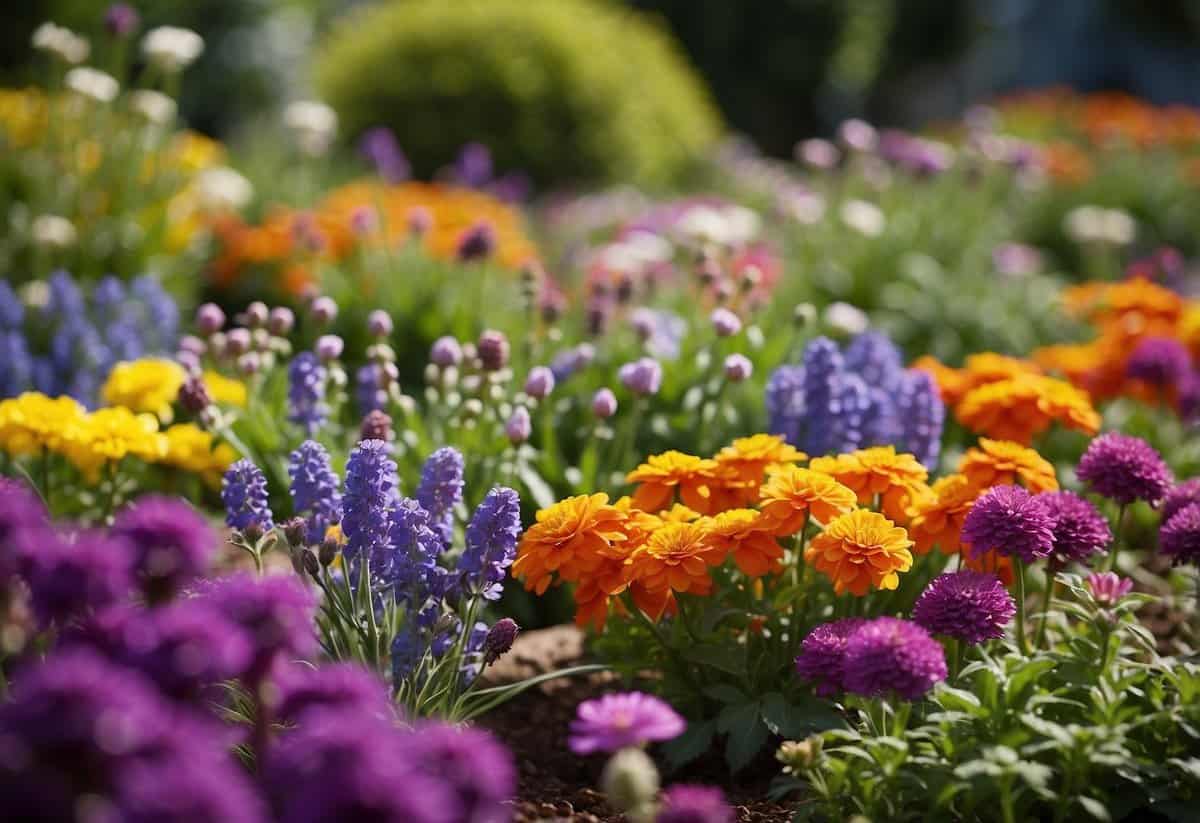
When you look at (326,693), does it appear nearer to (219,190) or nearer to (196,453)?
(196,453)

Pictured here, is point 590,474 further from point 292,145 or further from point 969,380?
point 292,145

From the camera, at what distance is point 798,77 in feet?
46.6

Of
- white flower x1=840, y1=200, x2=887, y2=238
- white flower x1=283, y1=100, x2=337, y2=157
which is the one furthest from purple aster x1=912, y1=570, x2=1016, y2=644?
white flower x1=283, y1=100, x2=337, y2=157

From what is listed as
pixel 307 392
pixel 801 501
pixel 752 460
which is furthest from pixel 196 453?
pixel 801 501

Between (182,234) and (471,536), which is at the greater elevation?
(471,536)

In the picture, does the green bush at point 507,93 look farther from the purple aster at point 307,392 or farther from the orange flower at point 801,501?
the orange flower at point 801,501

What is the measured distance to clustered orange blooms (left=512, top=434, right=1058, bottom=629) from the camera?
2127 millimetres

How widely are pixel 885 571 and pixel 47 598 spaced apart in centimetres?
128

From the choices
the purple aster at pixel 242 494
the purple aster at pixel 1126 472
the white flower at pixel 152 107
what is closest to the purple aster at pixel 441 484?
the purple aster at pixel 242 494

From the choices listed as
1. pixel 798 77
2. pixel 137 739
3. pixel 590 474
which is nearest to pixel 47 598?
pixel 137 739

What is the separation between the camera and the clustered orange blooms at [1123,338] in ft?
12.8

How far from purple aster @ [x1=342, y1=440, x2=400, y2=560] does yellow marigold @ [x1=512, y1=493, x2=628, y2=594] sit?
0.25m

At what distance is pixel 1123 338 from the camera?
4.02 meters

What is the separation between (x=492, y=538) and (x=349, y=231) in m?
3.09
